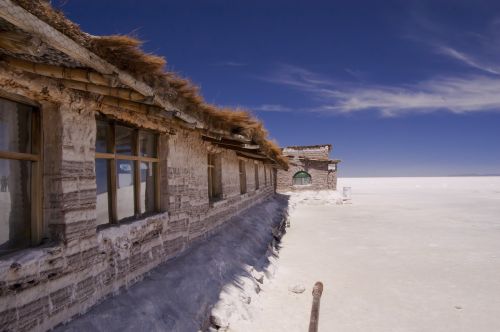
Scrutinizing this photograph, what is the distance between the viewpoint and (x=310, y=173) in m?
27.1

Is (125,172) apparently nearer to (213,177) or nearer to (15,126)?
(15,126)

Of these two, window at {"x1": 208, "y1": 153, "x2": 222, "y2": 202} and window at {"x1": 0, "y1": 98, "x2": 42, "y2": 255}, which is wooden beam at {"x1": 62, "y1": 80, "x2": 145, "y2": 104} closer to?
window at {"x1": 0, "y1": 98, "x2": 42, "y2": 255}

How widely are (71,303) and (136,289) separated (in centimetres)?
99

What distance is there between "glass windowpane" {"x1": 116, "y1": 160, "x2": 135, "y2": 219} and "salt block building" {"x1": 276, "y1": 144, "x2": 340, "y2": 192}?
22349 millimetres

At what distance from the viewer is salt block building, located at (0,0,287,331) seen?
2488 millimetres

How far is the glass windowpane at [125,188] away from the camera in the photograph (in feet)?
13.8

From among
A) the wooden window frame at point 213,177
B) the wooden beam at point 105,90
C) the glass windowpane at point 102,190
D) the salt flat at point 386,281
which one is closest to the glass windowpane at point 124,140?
the glass windowpane at point 102,190

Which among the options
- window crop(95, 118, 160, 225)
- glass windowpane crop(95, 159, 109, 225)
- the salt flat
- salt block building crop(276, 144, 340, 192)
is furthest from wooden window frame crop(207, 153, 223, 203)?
salt block building crop(276, 144, 340, 192)

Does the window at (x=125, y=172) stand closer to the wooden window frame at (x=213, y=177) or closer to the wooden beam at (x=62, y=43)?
the wooden beam at (x=62, y=43)

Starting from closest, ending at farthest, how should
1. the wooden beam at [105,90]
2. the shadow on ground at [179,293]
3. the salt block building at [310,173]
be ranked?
1. the wooden beam at [105,90]
2. the shadow on ground at [179,293]
3. the salt block building at [310,173]

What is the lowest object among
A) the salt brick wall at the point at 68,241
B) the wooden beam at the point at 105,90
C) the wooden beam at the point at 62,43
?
the salt brick wall at the point at 68,241

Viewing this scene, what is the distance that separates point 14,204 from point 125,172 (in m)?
1.54

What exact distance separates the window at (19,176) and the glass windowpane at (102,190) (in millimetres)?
783

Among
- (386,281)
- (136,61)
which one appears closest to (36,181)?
(136,61)
